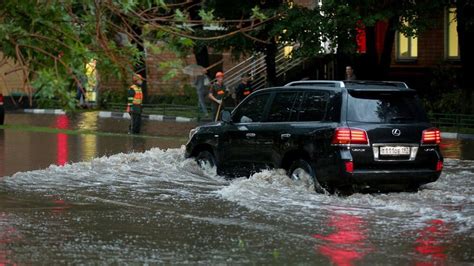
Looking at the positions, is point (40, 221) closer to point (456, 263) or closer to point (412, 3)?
point (456, 263)

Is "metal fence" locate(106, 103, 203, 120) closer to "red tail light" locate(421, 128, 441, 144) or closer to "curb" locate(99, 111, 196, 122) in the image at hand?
"curb" locate(99, 111, 196, 122)

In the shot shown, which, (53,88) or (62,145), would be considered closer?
(53,88)

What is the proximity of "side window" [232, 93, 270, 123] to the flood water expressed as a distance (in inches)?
39.0

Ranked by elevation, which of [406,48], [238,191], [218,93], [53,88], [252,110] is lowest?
[238,191]

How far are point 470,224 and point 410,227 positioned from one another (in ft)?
2.49

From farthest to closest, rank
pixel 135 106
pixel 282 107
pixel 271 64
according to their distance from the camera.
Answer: pixel 271 64
pixel 135 106
pixel 282 107

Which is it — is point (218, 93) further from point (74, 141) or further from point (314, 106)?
point (314, 106)

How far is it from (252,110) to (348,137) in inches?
105

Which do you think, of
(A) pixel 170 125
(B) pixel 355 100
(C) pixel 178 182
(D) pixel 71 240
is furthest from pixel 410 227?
(A) pixel 170 125

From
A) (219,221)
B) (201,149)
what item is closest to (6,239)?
(219,221)

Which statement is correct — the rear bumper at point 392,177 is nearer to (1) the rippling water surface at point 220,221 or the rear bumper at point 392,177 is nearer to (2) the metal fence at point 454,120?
(1) the rippling water surface at point 220,221

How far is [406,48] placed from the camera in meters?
42.7

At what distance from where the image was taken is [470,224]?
12586 mm

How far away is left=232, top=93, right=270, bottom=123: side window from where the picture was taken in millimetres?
16453
